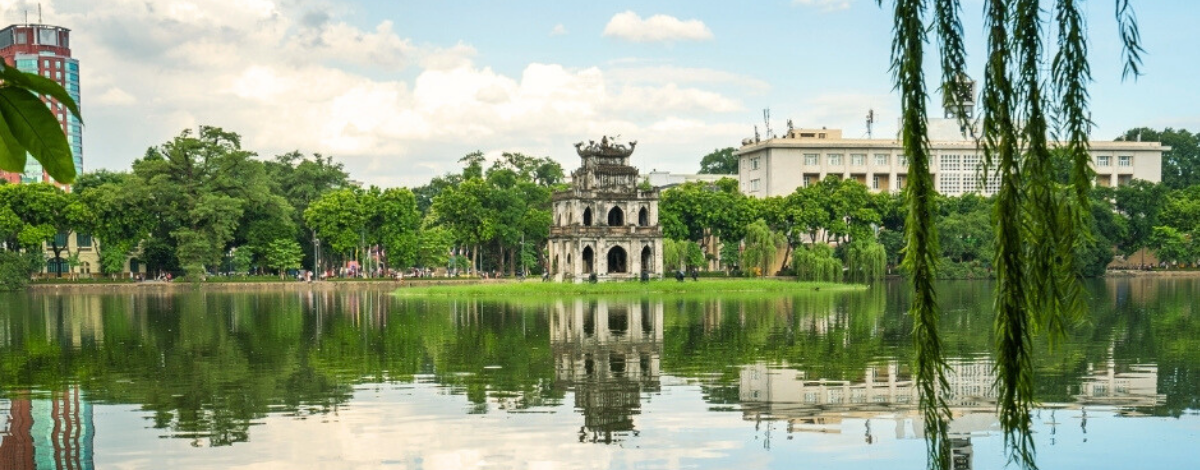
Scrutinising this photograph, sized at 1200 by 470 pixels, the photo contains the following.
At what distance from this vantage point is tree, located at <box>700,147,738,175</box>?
149m

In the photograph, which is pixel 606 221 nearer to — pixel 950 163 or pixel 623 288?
pixel 623 288

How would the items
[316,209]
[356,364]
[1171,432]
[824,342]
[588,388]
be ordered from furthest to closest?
1. [316,209]
2. [824,342]
3. [356,364]
4. [588,388]
5. [1171,432]

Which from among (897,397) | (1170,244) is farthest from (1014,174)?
(1170,244)

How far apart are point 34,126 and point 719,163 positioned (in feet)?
490

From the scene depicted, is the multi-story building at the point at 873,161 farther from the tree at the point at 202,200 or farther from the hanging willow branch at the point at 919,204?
Result: the hanging willow branch at the point at 919,204

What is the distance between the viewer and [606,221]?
68.7 m

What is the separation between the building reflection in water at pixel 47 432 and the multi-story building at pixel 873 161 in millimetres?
88957

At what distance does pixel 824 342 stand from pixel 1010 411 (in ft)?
83.4

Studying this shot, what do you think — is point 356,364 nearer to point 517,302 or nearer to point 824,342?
point 824,342

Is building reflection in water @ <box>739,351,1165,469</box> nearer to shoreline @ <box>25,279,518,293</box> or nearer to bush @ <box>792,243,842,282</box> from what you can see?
bush @ <box>792,243,842,282</box>

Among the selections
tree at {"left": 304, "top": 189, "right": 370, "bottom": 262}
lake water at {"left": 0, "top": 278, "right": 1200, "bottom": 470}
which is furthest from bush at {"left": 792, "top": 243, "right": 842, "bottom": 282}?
lake water at {"left": 0, "top": 278, "right": 1200, "bottom": 470}

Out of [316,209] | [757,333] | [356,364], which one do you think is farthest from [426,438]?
[316,209]

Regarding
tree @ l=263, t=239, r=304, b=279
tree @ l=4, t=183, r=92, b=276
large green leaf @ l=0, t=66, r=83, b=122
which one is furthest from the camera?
tree @ l=263, t=239, r=304, b=279

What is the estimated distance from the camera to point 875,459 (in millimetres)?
15281
